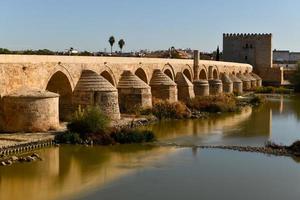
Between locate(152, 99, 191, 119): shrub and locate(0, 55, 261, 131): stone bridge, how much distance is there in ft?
1.62

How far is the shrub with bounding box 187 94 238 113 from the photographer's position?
73.0ft

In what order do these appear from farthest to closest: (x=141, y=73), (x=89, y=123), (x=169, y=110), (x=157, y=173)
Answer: (x=141, y=73) → (x=169, y=110) → (x=89, y=123) → (x=157, y=173)

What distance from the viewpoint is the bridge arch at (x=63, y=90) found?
1694cm

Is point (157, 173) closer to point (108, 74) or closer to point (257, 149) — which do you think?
point (257, 149)

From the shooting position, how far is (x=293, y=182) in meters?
10.1

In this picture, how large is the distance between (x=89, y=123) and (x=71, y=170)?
2.69 m

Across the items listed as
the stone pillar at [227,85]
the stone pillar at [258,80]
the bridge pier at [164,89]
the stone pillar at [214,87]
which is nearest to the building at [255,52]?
the stone pillar at [258,80]

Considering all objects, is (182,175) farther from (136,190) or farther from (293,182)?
(293,182)

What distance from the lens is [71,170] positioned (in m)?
11.0

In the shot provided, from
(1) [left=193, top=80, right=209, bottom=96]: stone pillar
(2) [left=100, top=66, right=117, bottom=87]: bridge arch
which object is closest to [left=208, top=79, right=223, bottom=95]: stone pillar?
(1) [left=193, top=80, right=209, bottom=96]: stone pillar

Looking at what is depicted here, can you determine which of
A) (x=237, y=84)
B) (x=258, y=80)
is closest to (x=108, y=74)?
(x=237, y=84)

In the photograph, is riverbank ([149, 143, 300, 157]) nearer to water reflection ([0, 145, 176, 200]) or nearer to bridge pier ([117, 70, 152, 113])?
water reflection ([0, 145, 176, 200])

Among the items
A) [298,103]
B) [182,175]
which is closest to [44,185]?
[182,175]

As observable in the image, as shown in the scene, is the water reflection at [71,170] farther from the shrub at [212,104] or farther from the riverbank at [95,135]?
the shrub at [212,104]
